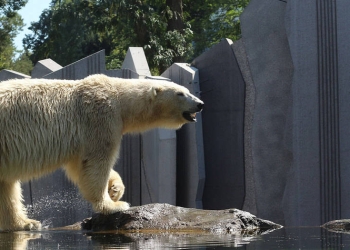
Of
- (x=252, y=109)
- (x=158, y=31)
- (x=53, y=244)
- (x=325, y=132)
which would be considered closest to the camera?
(x=53, y=244)

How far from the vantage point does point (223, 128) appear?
12.4 meters

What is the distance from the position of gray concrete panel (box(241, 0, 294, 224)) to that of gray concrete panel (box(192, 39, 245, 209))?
37 centimetres

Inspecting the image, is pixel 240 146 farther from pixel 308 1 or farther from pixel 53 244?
pixel 53 244

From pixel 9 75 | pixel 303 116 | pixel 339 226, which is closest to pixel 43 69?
pixel 9 75

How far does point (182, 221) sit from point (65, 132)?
1582mm

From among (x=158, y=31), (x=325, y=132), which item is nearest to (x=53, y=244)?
(x=325, y=132)

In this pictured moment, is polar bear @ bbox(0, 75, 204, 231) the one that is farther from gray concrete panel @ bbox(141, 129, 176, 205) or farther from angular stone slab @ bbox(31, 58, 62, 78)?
angular stone slab @ bbox(31, 58, 62, 78)

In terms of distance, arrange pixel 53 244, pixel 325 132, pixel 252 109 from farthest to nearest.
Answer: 1. pixel 252 109
2. pixel 325 132
3. pixel 53 244

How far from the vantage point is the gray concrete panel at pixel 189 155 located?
12133mm

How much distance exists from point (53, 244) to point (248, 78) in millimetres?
6405

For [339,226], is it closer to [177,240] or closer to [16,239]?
[177,240]

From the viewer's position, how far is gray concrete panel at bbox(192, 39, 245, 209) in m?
12.2

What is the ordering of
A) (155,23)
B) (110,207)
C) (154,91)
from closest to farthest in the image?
(110,207) < (154,91) < (155,23)

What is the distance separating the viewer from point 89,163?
26.4 feet
